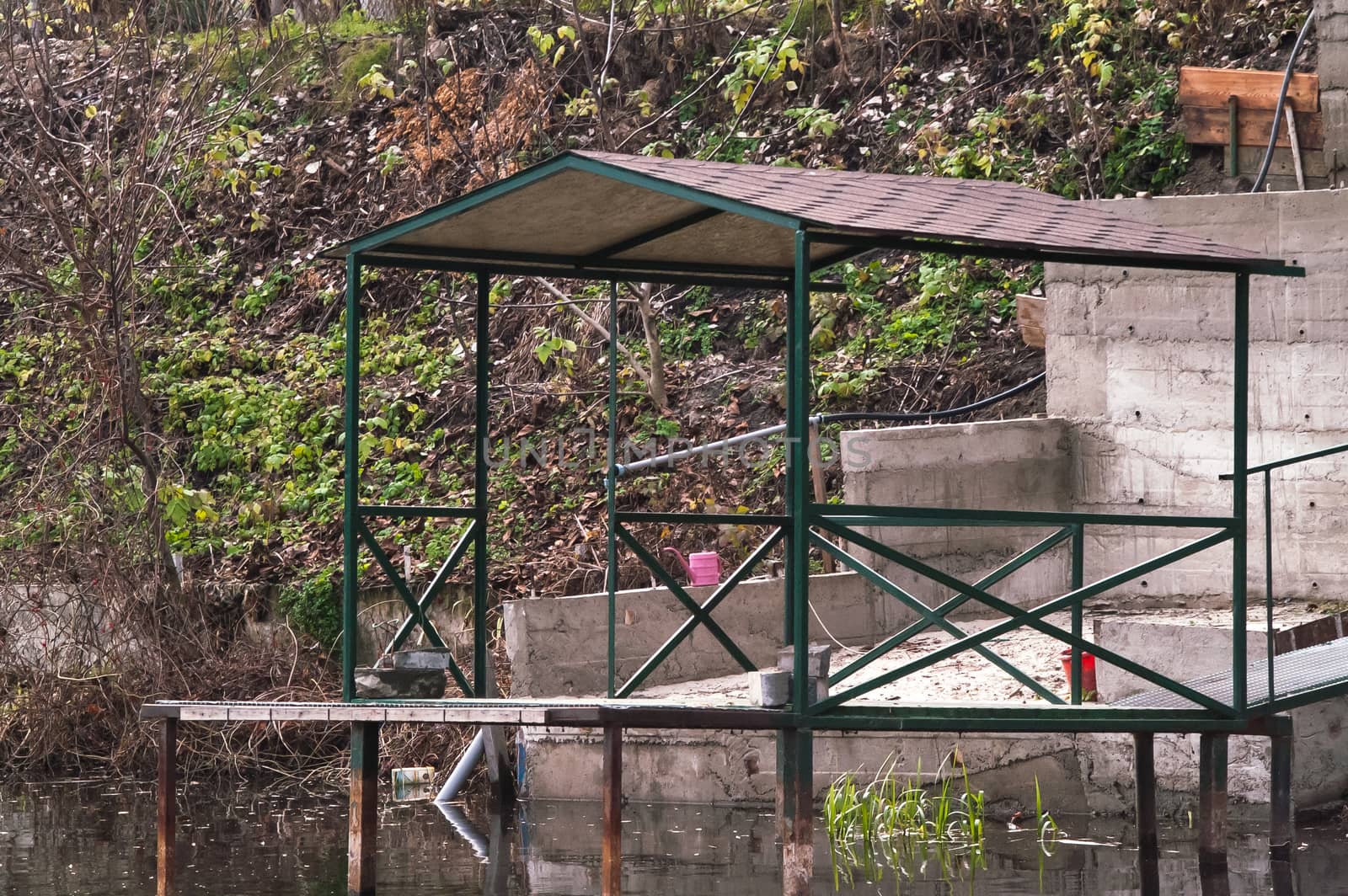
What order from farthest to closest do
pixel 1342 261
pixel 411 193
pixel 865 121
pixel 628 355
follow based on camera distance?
pixel 411 193 → pixel 865 121 → pixel 628 355 → pixel 1342 261

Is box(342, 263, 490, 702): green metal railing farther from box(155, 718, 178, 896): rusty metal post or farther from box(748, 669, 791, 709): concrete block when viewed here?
box(748, 669, 791, 709): concrete block

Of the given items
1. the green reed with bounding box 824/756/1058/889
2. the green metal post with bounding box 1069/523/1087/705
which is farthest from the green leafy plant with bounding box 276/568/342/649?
the green metal post with bounding box 1069/523/1087/705

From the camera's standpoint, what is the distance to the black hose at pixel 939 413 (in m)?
13.1

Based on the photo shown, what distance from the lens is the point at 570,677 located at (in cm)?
1147

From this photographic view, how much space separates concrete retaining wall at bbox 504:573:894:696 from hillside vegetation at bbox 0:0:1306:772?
5.05 feet

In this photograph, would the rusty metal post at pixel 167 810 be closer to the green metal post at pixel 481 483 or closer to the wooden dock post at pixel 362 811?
the wooden dock post at pixel 362 811

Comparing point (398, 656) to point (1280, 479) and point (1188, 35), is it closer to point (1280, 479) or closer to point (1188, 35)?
point (1280, 479)

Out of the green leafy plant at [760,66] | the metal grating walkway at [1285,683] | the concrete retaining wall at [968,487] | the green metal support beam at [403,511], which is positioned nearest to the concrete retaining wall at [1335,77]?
the concrete retaining wall at [968,487]

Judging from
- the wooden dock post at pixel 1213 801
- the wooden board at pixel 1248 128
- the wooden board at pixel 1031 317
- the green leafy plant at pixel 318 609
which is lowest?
the green leafy plant at pixel 318 609

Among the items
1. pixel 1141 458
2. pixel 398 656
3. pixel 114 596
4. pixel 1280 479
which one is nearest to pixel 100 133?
pixel 114 596

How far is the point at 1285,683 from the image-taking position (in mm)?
8672

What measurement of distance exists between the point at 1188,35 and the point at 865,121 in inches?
131

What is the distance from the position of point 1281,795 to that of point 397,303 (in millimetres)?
12360

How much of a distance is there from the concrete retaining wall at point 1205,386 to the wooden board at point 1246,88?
1826mm
